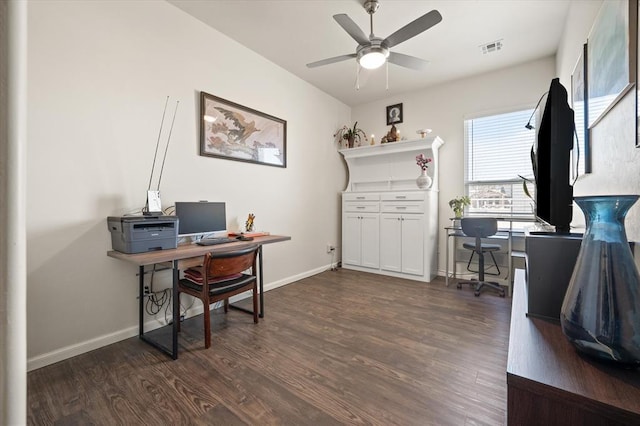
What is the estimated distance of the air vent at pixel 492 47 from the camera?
3.03 metres

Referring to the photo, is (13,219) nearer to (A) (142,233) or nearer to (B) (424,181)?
(A) (142,233)

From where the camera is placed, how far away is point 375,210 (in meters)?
4.16

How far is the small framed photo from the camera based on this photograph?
4.42 metres

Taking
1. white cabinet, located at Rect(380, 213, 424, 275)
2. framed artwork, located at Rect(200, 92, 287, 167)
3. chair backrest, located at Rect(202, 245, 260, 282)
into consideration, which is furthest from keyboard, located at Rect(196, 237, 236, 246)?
white cabinet, located at Rect(380, 213, 424, 275)

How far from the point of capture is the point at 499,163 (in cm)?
368

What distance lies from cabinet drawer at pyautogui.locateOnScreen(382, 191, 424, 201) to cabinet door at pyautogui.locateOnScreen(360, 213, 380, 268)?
32cm

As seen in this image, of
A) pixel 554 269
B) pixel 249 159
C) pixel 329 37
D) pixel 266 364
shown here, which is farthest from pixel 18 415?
pixel 329 37

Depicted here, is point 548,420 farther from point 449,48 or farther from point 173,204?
point 449,48

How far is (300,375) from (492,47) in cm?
378

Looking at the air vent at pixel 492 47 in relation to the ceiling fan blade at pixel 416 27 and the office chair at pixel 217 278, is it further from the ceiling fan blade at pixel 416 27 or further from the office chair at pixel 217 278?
the office chair at pixel 217 278

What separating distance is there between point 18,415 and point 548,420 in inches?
39.3

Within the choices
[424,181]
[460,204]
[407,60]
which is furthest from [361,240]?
[407,60]

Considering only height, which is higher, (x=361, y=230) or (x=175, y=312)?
(x=361, y=230)

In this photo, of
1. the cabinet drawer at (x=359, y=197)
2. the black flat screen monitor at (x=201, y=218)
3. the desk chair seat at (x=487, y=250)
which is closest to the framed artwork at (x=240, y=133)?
the black flat screen monitor at (x=201, y=218)
